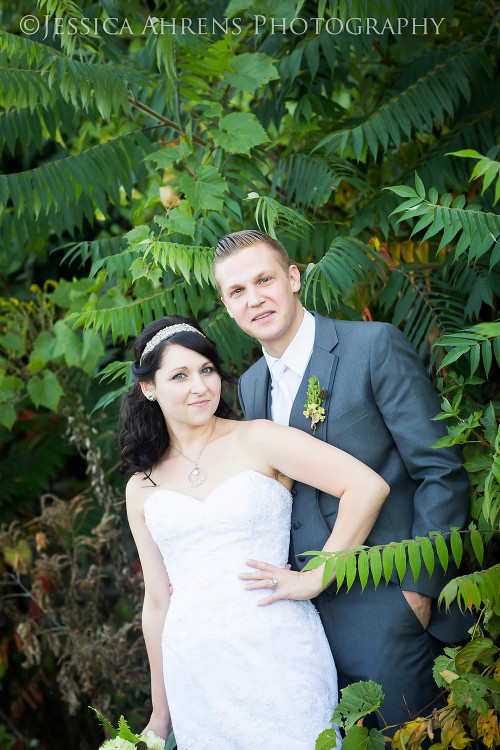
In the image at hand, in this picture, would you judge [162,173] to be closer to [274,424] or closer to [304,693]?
[274,424]

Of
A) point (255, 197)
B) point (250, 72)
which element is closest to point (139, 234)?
point (255, 197)

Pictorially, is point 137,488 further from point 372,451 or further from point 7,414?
point 7,414

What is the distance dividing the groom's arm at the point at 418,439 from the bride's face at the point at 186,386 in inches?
26.7

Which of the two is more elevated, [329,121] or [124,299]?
[329,121]

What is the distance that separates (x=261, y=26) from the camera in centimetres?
429

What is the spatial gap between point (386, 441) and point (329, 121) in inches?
93.1

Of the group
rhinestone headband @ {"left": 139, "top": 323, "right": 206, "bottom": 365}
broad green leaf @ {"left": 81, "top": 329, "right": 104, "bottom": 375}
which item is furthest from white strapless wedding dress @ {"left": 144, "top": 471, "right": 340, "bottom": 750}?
broad green leaf @ {"left": 81, "top": 329, "right": 104, "bottom": 375}

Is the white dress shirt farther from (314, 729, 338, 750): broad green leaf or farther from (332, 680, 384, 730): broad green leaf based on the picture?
(314, 729, 338, 750): broad green leaf

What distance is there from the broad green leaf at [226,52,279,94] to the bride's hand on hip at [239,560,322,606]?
7.89 feet

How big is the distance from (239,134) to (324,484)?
196 cm

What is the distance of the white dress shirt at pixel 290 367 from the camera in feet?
10.1

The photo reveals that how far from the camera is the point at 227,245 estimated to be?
3.07m

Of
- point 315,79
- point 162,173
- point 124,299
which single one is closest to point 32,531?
point 124,299

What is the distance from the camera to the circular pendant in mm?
3141
